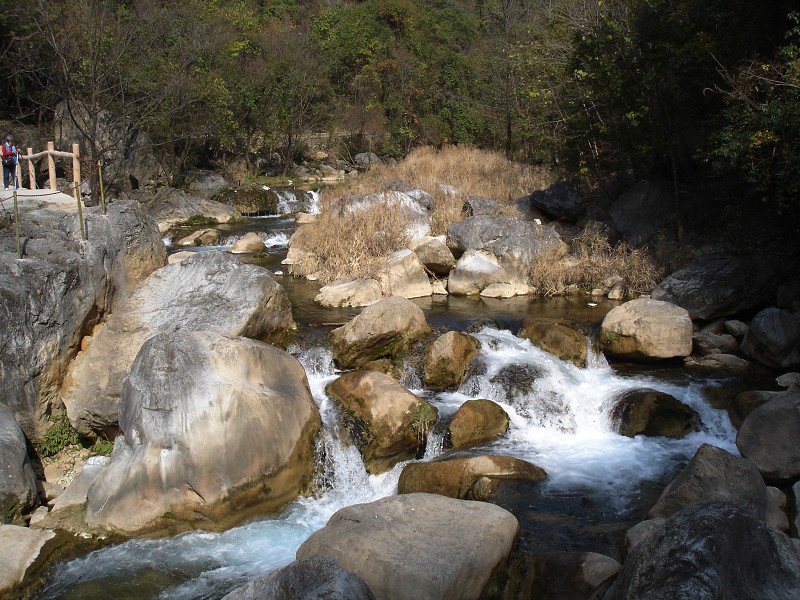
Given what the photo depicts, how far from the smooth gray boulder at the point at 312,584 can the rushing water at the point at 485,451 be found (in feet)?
7.83

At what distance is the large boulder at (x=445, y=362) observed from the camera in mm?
10734

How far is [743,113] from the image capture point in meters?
11.7

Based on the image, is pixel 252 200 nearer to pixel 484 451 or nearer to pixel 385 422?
pixel 385 422

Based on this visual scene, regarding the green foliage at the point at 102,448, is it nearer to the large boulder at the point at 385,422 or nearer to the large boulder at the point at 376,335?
the large boulder at the point at 385,422

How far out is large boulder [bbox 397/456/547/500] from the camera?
8039mm

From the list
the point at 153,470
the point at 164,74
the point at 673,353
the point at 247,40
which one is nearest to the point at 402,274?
the point at 673,353

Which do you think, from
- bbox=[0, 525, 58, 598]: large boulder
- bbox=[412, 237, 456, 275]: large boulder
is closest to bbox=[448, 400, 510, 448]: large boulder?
bbox=[0, 525, 58, 598]: large boulder

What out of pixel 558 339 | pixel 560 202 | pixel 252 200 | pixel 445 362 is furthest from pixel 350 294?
pixel 252 200

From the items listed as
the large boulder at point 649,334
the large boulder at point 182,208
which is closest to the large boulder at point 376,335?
the large boulder at point 649,334

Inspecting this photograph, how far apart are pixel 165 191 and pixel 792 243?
752 inches

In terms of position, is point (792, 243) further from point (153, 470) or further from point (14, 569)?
point (14, 569)

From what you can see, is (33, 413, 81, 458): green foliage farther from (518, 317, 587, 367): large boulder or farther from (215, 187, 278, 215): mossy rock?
(215, 187, 278, 215): mossy rock

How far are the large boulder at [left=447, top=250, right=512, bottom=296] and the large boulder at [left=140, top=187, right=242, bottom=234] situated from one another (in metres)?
10.6

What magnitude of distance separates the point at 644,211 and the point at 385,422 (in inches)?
388
